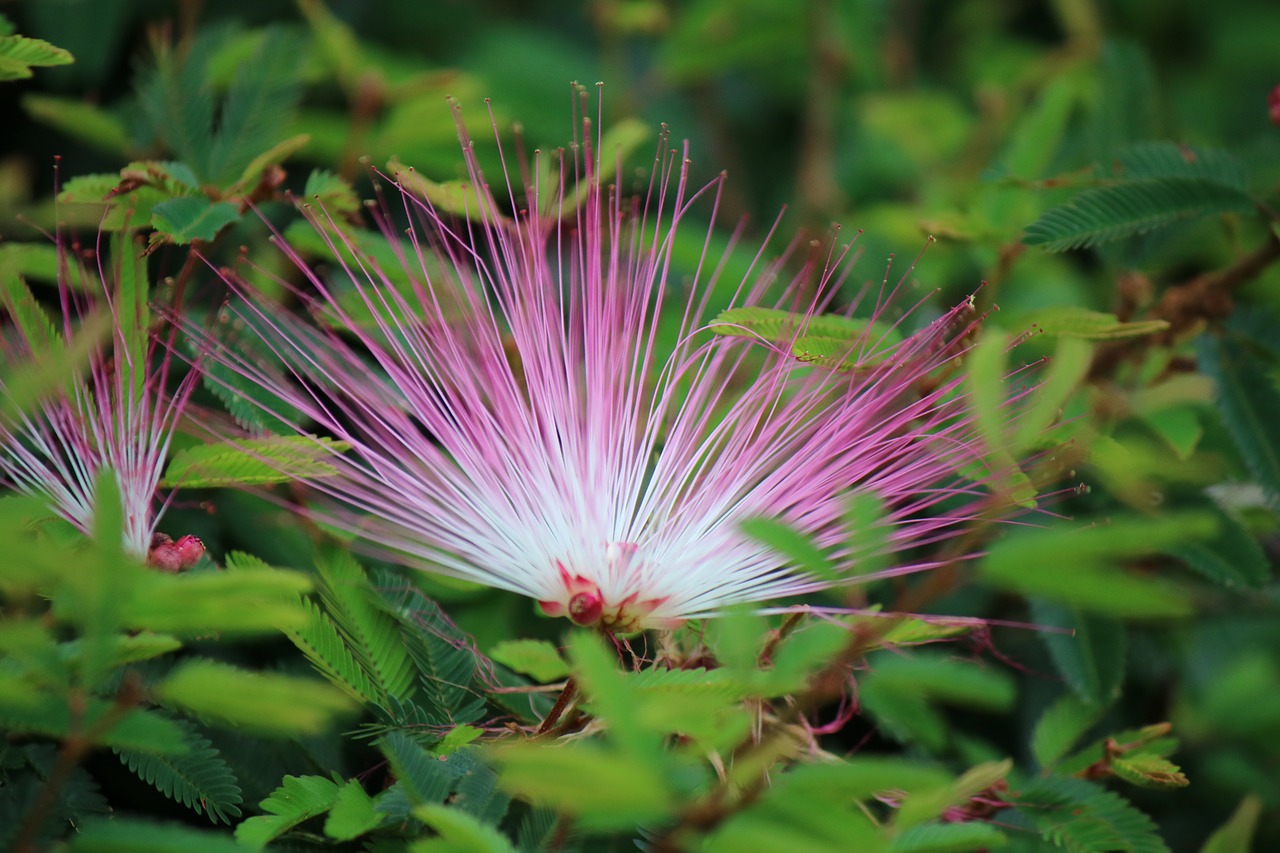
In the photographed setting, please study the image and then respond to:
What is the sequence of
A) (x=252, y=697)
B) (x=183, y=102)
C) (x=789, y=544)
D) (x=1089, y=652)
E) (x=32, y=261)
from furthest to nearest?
(x=183, y=102) → (x=1089, y=652) → (x=32, y=261) → (x=789, y=544) → (x=252, y=697)

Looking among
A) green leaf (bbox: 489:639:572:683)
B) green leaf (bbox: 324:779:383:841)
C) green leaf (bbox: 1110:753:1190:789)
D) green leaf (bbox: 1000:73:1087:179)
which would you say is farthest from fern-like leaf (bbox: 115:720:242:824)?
green leaf (bbox: 1000:73:1087:179)

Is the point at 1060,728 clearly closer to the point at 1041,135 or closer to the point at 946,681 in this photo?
the point at 946,681

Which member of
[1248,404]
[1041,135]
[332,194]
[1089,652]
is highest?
[1041,135]

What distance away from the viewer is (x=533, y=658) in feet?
4.63

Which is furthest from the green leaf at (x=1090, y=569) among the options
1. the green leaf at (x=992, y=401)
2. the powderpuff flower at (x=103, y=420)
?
the powderpuff flower at (x=103, y=420)

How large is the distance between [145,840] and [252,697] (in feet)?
→ 0.61

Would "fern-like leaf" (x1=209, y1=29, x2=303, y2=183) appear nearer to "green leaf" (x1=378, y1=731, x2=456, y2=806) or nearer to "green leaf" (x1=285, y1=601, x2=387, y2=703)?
"green leaf" (x1=285, y1=601, x2=387, y2=703)

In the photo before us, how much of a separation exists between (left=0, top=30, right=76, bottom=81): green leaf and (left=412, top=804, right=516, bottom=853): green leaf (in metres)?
1.08

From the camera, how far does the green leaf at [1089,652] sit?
1646 millimetres

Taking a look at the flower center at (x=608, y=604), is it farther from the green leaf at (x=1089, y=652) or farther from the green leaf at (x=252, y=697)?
the green leaf at (x=1089, y=652)

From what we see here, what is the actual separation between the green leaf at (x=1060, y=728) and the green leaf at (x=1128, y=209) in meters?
0.69

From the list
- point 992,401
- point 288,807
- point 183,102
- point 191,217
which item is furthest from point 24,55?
point 992,401

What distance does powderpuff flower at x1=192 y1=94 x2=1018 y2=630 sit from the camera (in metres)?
1.38

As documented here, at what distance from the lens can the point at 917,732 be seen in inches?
63.3
